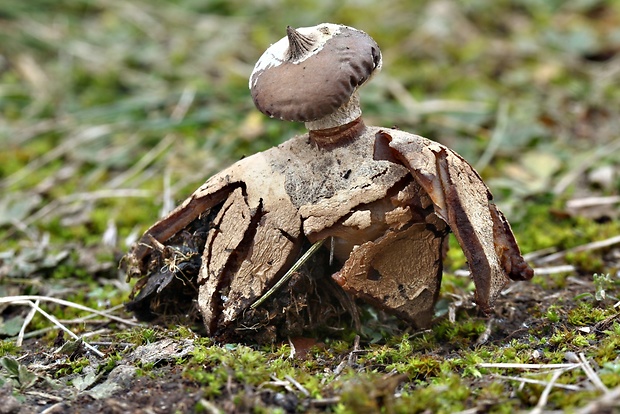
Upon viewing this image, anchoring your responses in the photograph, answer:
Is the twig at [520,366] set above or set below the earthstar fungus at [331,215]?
below

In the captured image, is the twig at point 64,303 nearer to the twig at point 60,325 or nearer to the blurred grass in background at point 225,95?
the twig at point 60,325

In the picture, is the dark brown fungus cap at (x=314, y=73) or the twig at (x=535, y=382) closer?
the twig at (x=535, y=382)

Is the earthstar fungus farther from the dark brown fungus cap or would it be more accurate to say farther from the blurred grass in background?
the blurred grass in background

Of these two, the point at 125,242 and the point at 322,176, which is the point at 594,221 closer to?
the point at 322,176

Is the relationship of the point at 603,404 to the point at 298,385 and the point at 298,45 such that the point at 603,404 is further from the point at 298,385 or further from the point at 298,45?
the point at 298,45

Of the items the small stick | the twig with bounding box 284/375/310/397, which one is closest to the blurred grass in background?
the small stick

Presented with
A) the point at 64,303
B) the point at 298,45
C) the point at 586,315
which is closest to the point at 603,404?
the point at 586,315

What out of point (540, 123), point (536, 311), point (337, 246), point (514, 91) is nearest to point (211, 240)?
point (337, 246)

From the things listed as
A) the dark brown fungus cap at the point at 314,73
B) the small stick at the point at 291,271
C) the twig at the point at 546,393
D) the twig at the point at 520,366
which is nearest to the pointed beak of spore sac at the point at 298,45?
the dark brown fungus cap at the point at 314,73
